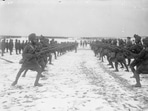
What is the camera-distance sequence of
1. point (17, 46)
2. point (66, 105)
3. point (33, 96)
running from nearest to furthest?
point (66, 105)
point (33, 96)
point (17, 46)

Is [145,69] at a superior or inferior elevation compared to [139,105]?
superior

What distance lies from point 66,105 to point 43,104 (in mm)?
593

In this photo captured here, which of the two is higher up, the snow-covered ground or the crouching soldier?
the crouching soldier

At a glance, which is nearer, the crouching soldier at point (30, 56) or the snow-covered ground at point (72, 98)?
the snow-covered ground at point (72, 98)

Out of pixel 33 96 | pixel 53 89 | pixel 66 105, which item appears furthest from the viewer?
pixel 53 89

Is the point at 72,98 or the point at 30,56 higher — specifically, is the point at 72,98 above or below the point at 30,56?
below

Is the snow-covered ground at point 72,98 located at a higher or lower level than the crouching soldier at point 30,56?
lower

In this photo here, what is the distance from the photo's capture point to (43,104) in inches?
212

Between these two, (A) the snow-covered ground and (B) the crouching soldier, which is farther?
(B) the crouching soldier

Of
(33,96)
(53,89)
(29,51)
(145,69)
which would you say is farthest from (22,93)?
(145,69)

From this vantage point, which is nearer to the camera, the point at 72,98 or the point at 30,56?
the point at 72,98

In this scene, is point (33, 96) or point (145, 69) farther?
point (145, 69)

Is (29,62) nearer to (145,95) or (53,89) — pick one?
(53,89)

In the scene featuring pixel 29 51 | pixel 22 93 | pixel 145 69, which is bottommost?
pixel 22 93
